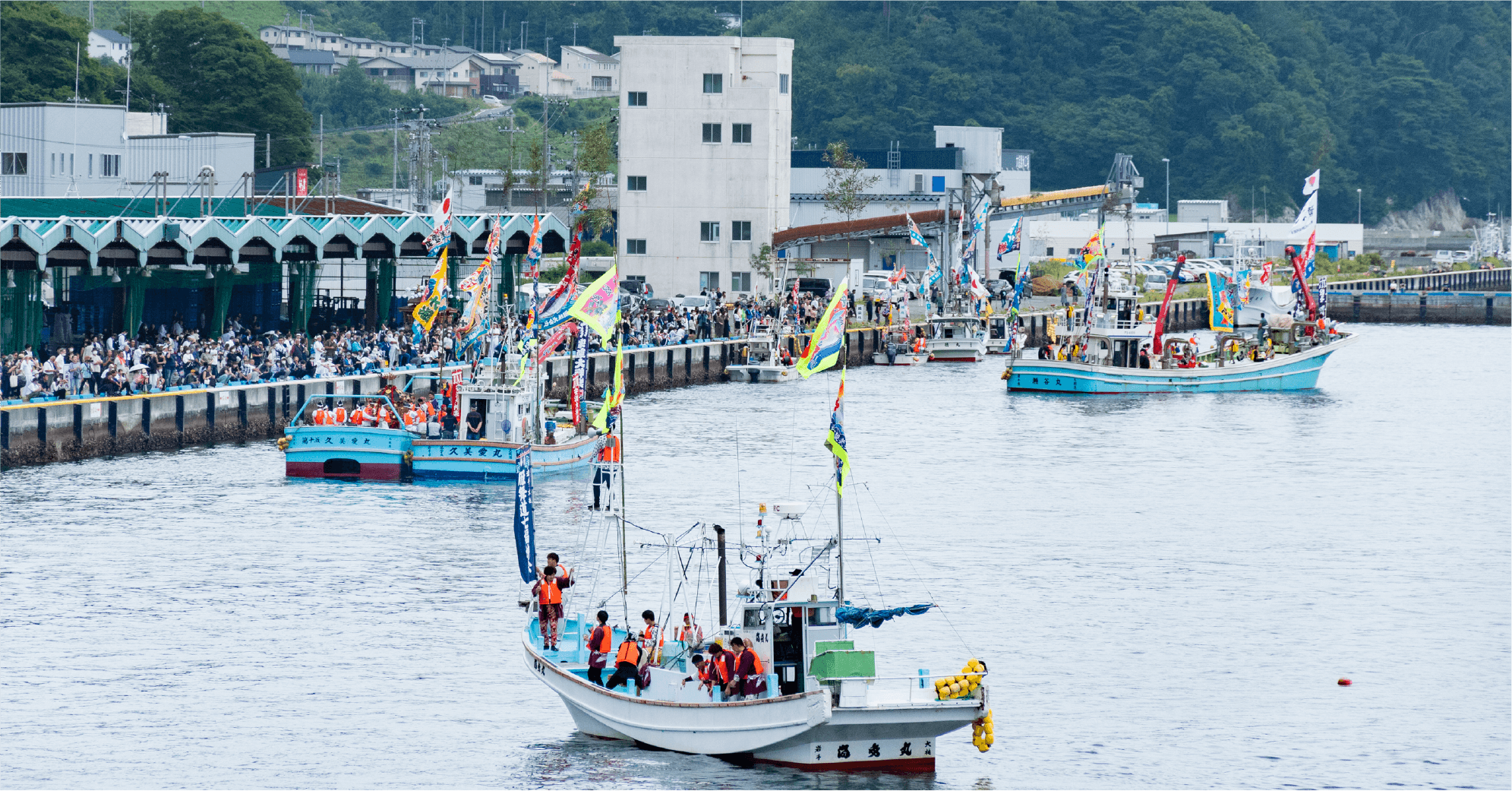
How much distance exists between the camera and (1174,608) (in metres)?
47.7

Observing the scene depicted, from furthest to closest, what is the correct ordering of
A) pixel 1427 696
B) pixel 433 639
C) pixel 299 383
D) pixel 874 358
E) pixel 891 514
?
1. pixel 874 358
2. pixel 299 383
3. pixel 891 514
4. pixel 433 639
5. pixel 1427 696

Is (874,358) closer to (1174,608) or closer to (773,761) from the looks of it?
(1174,608)

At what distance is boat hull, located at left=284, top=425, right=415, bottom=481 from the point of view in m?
63.0

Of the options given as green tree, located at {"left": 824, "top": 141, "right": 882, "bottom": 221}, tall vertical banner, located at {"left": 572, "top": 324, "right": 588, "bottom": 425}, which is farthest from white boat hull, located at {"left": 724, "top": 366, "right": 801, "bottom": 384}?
green tree, located at {"left": 824, "top": 141, "right": 882, "bottom": 221}

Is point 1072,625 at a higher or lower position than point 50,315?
lower

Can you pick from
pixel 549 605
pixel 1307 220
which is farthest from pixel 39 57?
pixel 549 605

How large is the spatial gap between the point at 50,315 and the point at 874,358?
49612mm

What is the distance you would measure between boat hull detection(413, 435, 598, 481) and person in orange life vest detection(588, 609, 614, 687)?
27583 millimetres

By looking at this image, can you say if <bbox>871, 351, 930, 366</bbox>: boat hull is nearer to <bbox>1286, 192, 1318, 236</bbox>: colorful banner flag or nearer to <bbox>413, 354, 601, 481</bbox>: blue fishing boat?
<bbox>1286, 192, 1318, 236</bbox>: colorful banner flag

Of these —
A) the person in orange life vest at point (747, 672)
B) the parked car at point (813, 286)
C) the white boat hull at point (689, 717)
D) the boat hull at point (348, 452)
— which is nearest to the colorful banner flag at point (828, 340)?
the person in orange life vest at point (747, 672)

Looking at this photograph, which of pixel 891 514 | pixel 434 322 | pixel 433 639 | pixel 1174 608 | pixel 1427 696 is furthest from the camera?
pixel 434 322

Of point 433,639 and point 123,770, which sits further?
point 433,639

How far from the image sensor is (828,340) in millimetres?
32375

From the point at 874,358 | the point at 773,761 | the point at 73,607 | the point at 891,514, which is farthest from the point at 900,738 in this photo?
the point at 874,358
